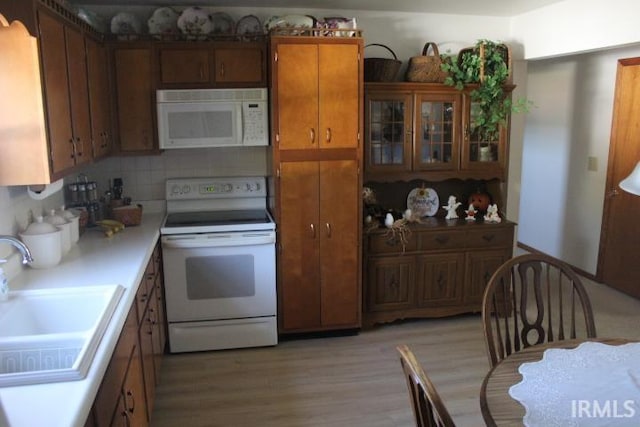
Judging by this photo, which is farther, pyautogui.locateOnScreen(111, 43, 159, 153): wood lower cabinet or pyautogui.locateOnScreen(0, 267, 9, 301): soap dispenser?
pyautogui.locateOnScreen(111, 43, 159, 153): wood lower cabinet

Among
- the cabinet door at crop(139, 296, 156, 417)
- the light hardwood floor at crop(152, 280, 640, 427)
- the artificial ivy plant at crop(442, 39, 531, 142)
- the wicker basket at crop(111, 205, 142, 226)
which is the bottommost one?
the light hardwood floor at crop(152, 280, 640, 427)

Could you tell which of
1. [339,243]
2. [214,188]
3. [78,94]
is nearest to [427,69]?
[339,243]

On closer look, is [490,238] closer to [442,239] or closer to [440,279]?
[442,239]

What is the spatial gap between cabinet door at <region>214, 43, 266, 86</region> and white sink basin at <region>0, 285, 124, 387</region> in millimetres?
1813

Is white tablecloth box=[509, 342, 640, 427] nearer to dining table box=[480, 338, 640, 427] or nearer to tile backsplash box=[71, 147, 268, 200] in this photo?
dining table box=[480, 338, 640, 427]

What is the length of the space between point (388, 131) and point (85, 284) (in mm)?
2347

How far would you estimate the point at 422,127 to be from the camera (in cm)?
386

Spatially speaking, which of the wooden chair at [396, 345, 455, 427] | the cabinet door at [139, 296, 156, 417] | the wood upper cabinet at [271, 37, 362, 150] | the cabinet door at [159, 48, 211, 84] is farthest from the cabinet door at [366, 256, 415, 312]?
the wooden chair at [396, 345, 455, 427]

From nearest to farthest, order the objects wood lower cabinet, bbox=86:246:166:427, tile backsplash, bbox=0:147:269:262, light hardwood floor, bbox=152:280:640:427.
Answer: wood lower cabinet, bbox=86:246:166:427 < light hardwood floor, bbox=152:280:640:427 < tile backsplash, bbox=0:147:269:262

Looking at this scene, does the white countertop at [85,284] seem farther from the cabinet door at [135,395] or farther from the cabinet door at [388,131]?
the cabinet door at [388,131]

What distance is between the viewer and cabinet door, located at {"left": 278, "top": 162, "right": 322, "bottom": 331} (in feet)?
11.4

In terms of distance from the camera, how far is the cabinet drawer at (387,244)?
376 cm

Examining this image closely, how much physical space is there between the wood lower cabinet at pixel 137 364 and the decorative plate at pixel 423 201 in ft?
6.42

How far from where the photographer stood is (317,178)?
3504 millimetres
